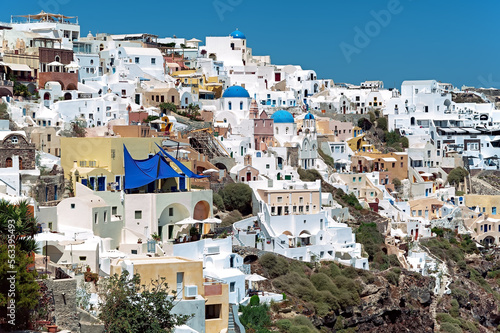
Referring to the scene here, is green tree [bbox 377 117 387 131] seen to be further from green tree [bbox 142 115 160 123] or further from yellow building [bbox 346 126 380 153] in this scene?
green tree [bbox 142 115 160 123]

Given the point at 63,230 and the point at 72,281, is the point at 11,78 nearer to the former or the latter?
the point at 63,230

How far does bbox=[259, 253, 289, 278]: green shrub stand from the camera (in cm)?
3878

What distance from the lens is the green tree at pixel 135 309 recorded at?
24.5 meters

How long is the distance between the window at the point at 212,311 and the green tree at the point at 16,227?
5.98 m

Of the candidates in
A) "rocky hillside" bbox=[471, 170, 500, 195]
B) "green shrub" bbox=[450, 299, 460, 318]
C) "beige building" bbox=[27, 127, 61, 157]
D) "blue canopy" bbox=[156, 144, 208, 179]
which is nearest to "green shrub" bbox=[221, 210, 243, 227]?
"blue canopy" bbox=[156, 144, 208, 179]

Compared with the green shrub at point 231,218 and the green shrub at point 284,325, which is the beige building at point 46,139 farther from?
the green shrub at point 284,325

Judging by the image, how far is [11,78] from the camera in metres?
52.8

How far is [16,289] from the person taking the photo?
73.9 feet

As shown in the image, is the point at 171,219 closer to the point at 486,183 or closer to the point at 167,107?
the point at 167,107

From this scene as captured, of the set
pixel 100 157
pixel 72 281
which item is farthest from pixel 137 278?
pixel 100 157

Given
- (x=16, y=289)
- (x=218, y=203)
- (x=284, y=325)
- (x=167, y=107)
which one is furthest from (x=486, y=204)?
(x=16, y=289)

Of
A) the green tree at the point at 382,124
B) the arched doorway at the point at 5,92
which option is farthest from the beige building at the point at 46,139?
the green tree at the point at 382,124

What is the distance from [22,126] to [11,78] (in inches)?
326

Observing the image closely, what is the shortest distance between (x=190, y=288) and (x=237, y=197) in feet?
59.8
